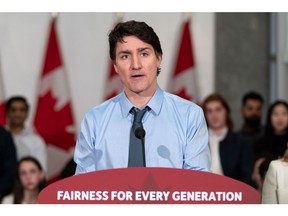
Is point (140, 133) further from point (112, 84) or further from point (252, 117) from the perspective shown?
point (112, 84)

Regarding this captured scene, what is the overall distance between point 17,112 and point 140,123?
3.26 meters

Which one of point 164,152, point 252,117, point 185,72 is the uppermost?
point 185,72

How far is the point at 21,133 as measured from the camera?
548 centimetres

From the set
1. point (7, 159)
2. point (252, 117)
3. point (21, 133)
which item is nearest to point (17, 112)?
point (21, 133)

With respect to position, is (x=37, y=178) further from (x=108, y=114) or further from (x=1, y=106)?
(x=108, y=114)

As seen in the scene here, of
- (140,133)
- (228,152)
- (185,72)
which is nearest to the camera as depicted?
(140,133)

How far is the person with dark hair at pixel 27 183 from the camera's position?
178 inches

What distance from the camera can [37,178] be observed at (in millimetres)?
4707

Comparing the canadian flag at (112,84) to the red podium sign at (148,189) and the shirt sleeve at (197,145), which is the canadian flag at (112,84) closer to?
the shirt sleeve at (197,145)

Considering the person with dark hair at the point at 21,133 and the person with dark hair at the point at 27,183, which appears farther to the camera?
the person with dark hair at the point at 21,133

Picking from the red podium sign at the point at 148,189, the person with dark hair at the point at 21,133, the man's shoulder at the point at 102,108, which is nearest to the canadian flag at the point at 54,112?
the person with dark hair at the point at 21,133

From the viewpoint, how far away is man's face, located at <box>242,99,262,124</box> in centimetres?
560

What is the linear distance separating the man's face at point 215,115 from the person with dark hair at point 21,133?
1.21 metres
